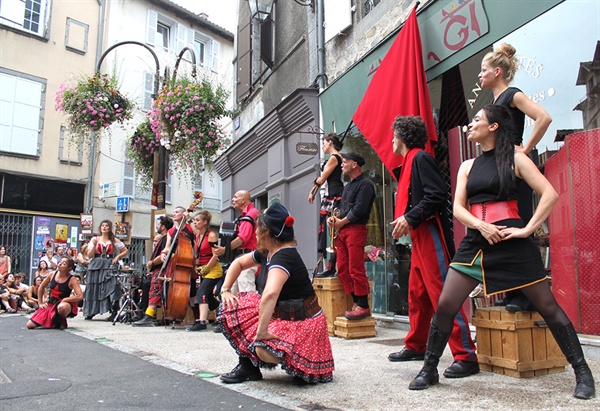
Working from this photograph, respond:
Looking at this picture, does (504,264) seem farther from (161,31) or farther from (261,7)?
(161,31)

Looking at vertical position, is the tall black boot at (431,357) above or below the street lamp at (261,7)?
below

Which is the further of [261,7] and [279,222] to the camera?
[261,7]

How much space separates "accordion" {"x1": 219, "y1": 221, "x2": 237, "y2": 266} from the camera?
710 cm

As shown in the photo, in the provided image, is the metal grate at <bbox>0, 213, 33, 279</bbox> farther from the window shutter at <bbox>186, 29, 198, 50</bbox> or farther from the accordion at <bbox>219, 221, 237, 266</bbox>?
the accordion at <bbox>219, 221, 237, 266</bbox>

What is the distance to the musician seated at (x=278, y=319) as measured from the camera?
343cm

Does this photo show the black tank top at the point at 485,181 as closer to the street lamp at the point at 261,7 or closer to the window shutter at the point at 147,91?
the street lamp at the point at 261,7

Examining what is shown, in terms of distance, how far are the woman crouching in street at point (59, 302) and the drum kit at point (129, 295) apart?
906 millimetres

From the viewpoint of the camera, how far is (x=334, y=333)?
6.04 meters

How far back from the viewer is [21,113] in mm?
20844

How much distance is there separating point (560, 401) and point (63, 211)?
21.3 m

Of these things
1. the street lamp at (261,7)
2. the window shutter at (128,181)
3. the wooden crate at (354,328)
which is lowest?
the wooden crate at (354,328)

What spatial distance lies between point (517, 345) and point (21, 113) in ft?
71.0

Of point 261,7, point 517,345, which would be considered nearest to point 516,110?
point 517,345

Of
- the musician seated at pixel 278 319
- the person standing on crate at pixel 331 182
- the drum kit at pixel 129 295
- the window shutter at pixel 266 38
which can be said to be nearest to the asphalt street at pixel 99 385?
the musician seated at pixel 278 319
